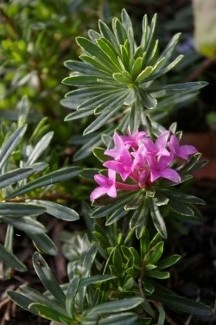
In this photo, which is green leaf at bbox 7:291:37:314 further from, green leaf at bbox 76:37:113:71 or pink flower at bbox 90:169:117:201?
green leaf at bbox 76:37:113:71

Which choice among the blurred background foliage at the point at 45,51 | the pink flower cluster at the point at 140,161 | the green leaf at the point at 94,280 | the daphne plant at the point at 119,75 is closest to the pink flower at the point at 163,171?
the pink flower cluster at the point at 140,161

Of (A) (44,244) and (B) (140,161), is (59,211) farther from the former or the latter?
(B) (140,161)

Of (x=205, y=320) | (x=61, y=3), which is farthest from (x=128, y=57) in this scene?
(x=61, y=3)

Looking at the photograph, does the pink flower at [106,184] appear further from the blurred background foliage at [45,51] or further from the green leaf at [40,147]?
the blurred background foliage at [45,51]

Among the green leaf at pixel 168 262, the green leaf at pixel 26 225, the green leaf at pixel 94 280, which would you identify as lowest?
the green leaf at pixel 168 262

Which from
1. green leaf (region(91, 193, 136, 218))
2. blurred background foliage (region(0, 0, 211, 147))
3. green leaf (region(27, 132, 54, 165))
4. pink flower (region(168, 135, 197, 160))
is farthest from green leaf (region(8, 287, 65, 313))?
blurred background foliage (region(0, 0, 211, 147))

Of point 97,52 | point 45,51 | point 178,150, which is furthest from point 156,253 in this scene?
point 45,51
